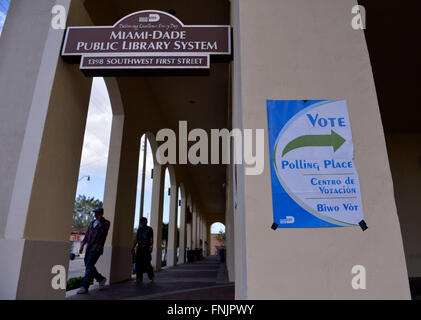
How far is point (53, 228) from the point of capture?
10.9 ft

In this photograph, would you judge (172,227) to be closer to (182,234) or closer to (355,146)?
(182,234)

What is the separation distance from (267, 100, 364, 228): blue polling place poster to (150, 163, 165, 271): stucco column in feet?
24.7

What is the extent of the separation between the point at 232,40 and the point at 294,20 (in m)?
0.93

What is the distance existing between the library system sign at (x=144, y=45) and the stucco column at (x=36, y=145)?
0.34 metres

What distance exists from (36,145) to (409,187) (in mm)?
7306

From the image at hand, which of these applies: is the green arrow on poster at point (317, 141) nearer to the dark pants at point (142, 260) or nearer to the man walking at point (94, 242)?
the man walking at point (94, 242)

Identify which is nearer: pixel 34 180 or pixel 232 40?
pixel 34 180

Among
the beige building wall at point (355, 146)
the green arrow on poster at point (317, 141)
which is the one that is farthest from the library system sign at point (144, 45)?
the green arrow on poster at point (317, 141)

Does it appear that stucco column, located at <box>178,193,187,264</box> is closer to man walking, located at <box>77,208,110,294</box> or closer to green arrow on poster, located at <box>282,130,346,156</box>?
man walking, located at <box>77,208,110,294</box>

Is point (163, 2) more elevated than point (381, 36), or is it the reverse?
point (163, 2)

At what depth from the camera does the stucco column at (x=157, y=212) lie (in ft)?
30.3

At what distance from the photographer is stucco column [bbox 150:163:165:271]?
9.23 meters
